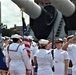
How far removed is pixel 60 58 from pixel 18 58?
1.33m

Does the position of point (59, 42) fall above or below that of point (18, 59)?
above

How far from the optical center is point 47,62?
788cm

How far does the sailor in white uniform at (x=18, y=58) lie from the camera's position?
26.7ft

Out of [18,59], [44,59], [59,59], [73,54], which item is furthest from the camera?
[59,59]

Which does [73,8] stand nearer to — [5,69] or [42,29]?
[42,29]

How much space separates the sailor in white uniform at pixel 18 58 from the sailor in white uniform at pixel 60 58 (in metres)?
0.88

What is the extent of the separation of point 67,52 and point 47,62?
1.10m

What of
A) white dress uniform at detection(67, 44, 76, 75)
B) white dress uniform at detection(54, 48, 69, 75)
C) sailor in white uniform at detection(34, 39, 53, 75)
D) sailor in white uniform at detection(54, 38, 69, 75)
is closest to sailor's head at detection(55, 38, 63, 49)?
sailor in white uniform at detection(54, 38, 69, 75)

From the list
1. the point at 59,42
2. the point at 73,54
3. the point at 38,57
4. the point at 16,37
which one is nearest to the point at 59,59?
the point at 73,54

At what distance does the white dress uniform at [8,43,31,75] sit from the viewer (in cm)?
815

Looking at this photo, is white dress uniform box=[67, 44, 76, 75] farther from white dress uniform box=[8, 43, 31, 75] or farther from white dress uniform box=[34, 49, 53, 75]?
white dress uniform box=[8, 43, 31, 75]

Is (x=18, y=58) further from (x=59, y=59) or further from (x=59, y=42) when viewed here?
(x=59, y=59)

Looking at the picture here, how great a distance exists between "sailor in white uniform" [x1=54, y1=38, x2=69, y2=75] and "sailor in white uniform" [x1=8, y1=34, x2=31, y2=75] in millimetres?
882

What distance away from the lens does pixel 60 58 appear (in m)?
9.10
